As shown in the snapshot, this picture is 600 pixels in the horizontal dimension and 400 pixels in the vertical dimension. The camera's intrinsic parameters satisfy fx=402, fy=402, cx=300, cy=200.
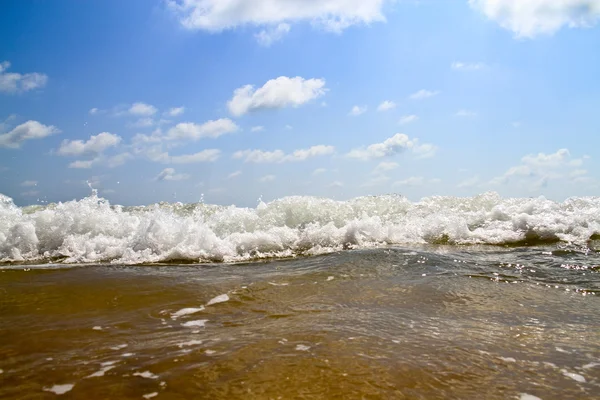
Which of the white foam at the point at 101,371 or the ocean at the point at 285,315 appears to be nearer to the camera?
the ocean at the point at 285,315

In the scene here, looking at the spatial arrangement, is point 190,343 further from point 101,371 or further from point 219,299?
point 219,299

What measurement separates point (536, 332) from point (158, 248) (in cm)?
690

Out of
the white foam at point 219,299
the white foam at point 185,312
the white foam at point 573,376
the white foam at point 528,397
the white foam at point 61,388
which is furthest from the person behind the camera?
the white foam at point 219,299

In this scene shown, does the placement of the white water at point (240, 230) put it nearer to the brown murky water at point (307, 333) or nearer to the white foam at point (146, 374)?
the brown murky water at point (307, 333)

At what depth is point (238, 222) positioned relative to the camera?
10.5m

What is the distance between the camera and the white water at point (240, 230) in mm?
8328

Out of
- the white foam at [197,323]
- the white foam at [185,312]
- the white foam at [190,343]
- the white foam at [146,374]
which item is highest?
the white foam at [185,312]

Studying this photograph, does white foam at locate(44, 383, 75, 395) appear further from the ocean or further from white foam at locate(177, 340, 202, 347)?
white foam at locate(177, 340, 202, 347)

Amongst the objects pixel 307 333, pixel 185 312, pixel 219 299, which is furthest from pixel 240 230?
pixel 307 333

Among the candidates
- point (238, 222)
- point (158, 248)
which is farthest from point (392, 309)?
point (238, 222)

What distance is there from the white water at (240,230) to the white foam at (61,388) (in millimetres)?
5416

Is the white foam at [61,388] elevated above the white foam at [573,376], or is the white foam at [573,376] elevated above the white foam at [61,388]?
the white foam at [61,388]

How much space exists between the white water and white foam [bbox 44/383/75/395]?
17.8 feet

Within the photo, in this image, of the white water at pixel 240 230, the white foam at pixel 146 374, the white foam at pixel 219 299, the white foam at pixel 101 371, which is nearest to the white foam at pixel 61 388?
the white foam at pixel 101 371
